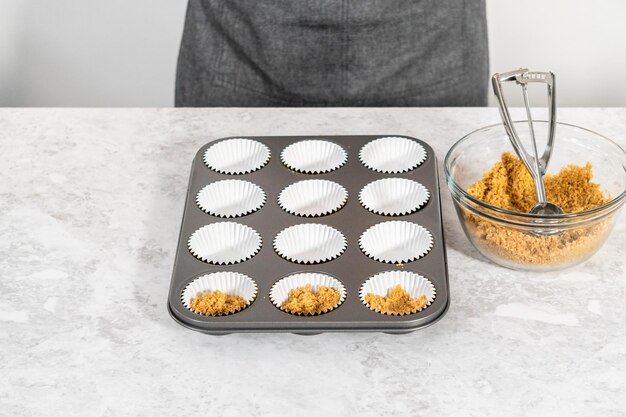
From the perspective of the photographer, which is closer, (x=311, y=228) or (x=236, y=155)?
(x=311, y=228)

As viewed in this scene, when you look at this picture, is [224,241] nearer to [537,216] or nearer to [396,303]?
[396,303]

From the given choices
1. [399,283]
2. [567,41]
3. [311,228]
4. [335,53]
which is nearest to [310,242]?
[311,228]

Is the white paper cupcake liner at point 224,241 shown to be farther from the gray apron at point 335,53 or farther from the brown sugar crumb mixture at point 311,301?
the gray apron at point 335,53

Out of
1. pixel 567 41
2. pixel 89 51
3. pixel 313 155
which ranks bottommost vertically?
pixel 89 51

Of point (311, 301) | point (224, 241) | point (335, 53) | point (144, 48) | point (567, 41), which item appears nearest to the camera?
point (311, 301)

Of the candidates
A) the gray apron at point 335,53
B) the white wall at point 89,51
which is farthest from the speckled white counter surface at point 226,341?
the white wall at point 89,51

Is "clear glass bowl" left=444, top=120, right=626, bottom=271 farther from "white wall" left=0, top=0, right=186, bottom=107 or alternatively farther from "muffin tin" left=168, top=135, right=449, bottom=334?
"white wall" left=0, top=0, right=186, bottom=107

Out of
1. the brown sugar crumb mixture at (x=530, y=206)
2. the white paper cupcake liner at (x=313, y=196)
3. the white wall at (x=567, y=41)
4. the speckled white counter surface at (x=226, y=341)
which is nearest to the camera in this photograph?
the speckled white counter surface at (x=226, y=341)

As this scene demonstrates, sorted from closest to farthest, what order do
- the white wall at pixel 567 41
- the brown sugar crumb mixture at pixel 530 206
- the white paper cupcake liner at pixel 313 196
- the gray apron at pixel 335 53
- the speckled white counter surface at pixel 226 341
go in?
the speckled white counter surface at pixel 226 341, the brown sugar crumb mixture at pixel 530 206, the white paper cupcake liner at pixel 313 196, the gray apron at pixel 335 53, the white wall at pixel 567 41

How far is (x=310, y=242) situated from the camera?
926 millimetres

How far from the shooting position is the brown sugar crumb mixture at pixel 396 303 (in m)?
0.82

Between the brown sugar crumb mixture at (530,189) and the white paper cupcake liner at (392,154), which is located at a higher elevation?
the brown sugar crumb mixture at (530,189)

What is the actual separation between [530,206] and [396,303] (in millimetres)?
→ 214

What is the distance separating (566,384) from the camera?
2.56 feet
